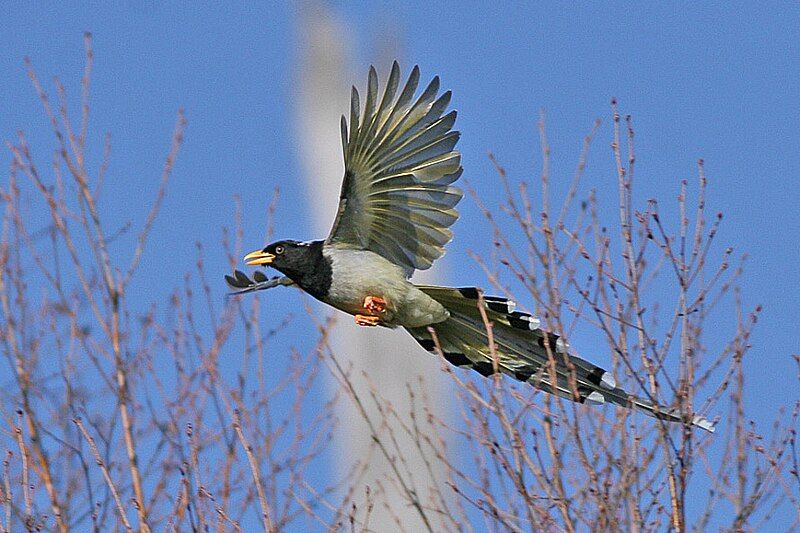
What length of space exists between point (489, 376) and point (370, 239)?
2.86 feet

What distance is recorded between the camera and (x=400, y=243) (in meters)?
6.12

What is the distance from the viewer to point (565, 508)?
455cm

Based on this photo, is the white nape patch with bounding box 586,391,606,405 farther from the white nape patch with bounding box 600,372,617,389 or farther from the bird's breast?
the bird's breast

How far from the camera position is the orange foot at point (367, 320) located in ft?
19.8

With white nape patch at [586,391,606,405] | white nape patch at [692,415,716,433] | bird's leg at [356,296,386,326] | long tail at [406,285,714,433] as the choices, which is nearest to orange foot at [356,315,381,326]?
bird's leg at [356,296,386,326]

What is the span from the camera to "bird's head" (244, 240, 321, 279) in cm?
602

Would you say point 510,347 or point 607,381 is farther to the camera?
point 510,347

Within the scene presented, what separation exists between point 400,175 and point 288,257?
0.67 metres

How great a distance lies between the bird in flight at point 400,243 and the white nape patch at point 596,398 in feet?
0.29

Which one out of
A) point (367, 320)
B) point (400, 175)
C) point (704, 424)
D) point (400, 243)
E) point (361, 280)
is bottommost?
point (704, 424)

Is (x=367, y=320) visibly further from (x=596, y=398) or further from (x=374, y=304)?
(x=596, y=398)

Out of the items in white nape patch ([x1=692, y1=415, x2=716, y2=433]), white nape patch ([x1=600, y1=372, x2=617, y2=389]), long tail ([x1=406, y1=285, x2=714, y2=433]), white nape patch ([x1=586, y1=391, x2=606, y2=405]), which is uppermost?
long tail ([x1=406, y1=285, x2=714, y2=433])

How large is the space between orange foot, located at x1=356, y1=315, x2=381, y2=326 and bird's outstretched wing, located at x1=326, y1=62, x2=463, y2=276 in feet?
0.97

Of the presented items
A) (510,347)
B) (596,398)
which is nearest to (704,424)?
(596,398)
